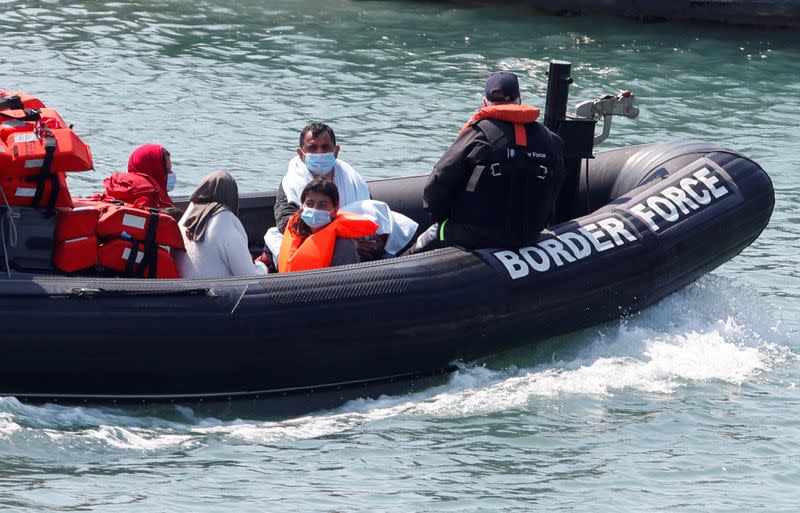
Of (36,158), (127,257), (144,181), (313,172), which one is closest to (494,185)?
(313,172)

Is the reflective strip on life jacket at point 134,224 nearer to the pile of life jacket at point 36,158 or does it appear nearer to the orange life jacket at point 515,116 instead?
the pile of life jacket at point 36,158

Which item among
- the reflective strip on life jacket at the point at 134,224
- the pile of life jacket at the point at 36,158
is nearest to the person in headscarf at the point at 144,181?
the reflective strip on life jacket at the point at 134,224

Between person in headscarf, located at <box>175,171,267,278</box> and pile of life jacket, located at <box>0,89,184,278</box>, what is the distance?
113mm

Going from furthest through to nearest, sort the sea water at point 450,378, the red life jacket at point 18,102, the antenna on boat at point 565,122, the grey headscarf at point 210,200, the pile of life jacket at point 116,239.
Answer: the antenna on boat at point 565,122 → the grey headscarf at point 210,200 → the red life jacket at point 18,102 → the pile of life jacket at point 116,239 → the sea water at point 450,378

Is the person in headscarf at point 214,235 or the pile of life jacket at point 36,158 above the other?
the pile of life jacket at point 36,158

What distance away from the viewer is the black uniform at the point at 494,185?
609 cm

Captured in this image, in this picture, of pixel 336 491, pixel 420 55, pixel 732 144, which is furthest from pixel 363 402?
pixel 420 55

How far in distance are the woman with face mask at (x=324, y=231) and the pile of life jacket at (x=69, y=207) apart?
0.61 meters

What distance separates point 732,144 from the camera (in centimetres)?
1084

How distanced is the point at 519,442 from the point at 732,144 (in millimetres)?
6035

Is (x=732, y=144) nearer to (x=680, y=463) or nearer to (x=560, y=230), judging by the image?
(x=560, y=230)

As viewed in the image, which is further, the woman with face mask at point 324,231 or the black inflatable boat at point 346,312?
the woman with face mask at point 324,231

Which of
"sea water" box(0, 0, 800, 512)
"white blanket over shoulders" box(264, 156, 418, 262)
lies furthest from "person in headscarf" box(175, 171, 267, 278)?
"white blanket over shoulders" box(264, 156, 418, 262)

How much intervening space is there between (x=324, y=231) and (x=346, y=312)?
0.51 metres
